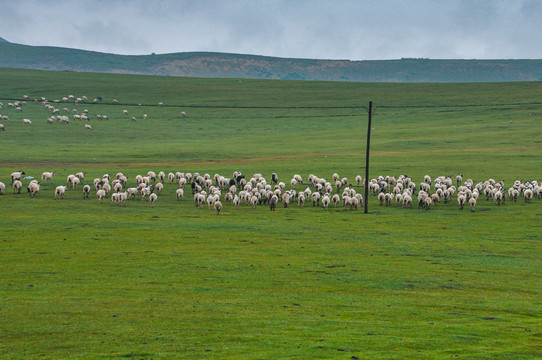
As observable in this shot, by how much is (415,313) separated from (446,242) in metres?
12.8

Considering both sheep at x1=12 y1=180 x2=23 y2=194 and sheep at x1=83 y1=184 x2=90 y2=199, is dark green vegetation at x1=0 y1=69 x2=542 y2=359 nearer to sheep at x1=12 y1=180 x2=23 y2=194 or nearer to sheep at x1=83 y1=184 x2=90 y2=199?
sheep at x1=83 y1=184 x2=90 y2=199

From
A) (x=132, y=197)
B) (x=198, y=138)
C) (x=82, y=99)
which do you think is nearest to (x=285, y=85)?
(x=82, y=99)

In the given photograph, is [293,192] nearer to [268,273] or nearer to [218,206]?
[218,206]

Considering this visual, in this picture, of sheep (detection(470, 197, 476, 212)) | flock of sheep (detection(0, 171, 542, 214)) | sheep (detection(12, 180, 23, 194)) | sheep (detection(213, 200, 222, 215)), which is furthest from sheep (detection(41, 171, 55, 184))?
sheep (detection(470, 197, 476, 212))

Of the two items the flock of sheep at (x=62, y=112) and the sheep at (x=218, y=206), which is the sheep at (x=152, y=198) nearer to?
the sheep at (x=218, y=206)

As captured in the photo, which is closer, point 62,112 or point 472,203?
point 472,203

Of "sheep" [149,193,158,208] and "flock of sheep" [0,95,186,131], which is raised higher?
"flock of sheep" [0,95,186,131]

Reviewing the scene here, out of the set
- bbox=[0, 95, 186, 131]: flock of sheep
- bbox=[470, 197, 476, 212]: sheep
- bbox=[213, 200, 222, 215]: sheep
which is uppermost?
bbox=[0, 95, 186, 131]: flock of sheep

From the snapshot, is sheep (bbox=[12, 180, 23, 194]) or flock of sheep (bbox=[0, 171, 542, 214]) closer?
flock of sheep (bbox=[0, 171, 542, 214])

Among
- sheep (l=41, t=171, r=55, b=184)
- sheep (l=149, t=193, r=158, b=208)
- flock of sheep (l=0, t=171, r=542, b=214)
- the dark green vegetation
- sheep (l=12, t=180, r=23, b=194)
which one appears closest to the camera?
the dark green vegetation

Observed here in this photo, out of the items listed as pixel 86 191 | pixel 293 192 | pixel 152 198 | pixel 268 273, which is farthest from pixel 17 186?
pixel 268 273

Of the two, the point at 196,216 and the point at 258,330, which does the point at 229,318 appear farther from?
the point at 196,216

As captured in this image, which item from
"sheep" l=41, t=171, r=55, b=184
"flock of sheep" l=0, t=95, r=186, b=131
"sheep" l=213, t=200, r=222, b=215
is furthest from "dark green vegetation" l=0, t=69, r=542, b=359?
"flock of sheep" l=0, t=95, r=186, b=131

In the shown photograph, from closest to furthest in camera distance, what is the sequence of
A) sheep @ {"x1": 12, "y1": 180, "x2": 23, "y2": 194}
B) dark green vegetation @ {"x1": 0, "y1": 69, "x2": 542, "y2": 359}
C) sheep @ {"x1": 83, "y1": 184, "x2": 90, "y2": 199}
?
dark green vegetation @ {"x1": 0, "y1": 69, "x2": 542, "y2": 359}, sheep @ {"x1": 83, "y1": 184, "x2": 90, "y2": 199}, sheep @ {"x1": 12, "y1": 180, "x2": 23, "y2": 194}
